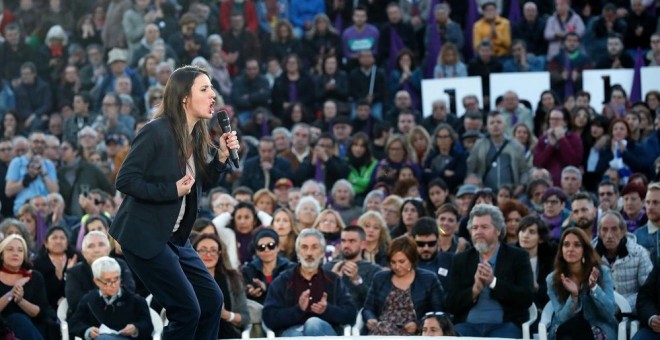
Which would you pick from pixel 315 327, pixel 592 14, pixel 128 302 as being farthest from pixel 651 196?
pixel 592 14

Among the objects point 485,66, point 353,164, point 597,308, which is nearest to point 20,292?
point 597,308

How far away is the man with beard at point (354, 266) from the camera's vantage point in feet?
34.7

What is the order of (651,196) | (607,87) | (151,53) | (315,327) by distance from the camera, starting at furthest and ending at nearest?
(151,53), (607,87), (651,196), (315,327)

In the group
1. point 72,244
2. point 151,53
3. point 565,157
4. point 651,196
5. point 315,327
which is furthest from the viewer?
point 151,53

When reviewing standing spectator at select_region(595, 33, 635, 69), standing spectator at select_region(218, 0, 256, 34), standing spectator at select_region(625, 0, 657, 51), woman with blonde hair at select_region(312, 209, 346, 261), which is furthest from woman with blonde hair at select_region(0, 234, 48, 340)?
standing spectator at select_region(625, 0, 657, 51)

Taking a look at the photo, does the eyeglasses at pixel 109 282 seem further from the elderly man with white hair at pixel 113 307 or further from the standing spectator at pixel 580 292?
the standing spectator at pixel 580 292

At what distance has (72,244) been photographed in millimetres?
11555

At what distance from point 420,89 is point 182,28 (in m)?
2.96

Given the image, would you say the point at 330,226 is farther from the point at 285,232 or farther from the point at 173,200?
the point at 173,200

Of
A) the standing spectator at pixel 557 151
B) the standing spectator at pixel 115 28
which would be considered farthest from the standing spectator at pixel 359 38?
the standing spectator at pixel 557 151

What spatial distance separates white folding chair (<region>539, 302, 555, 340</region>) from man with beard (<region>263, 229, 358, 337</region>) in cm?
129

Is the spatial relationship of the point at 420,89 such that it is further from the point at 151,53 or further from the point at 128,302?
the point at 128,302

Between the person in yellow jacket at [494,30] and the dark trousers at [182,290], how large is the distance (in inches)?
392

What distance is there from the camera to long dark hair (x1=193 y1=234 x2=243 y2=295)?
1029cm
